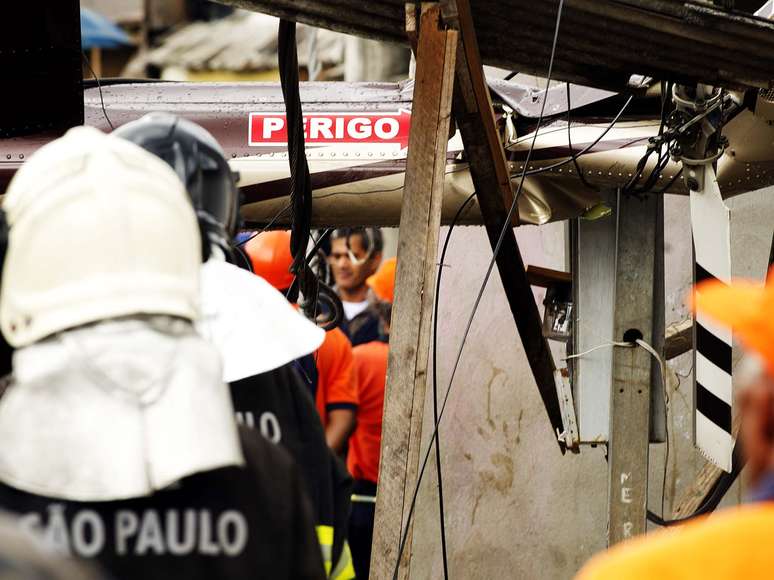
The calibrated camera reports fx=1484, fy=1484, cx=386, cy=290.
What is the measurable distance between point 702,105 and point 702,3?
1.95 feet

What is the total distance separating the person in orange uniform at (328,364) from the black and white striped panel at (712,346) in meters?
1.67

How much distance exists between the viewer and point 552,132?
5898 millimetres

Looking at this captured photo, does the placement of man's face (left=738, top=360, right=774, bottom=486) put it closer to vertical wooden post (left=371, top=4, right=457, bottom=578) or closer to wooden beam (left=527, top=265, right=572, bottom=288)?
vertical wooden post (left=371, top=4, right=457, bottom=578)

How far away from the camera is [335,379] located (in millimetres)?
6691

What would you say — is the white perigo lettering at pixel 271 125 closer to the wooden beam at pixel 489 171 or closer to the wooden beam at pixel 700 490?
the wooden beam at pixel 489 171

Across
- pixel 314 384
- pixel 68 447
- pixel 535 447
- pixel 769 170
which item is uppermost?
pixel 68 447

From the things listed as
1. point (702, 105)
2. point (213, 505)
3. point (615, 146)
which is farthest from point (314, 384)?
point (213, 505)

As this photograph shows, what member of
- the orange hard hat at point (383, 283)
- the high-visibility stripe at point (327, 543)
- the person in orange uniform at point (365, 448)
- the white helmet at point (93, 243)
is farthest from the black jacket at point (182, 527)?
the orange hard hat at point (383, 283)

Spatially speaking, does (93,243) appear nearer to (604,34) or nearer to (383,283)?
(604,34)

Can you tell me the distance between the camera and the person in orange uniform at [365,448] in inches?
277

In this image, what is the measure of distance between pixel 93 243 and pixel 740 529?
44.0 inches

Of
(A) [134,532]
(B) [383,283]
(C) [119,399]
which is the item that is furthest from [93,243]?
(B) [383,283]

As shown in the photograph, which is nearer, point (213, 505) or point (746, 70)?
point (213, 505)

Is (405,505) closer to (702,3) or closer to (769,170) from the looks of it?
(702,3)
